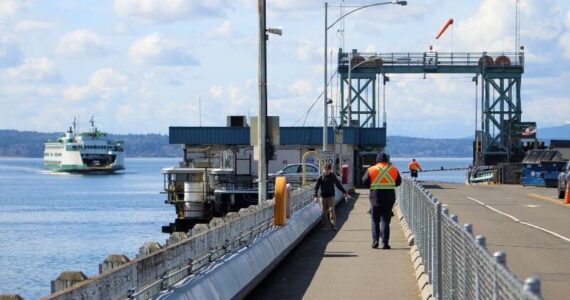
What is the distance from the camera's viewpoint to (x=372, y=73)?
8881 cm

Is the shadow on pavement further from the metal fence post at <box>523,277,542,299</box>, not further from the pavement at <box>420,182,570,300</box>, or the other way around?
the metal fence post at <box>523,277,542,299</box>

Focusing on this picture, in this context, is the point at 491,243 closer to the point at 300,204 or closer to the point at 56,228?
the point at 300,204

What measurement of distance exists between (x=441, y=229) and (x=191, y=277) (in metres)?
2.95

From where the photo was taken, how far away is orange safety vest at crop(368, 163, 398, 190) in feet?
70.0

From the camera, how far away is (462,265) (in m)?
10.4

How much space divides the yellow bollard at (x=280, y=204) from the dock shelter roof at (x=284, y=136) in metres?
51.4

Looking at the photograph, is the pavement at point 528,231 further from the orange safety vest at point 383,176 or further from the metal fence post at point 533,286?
the metal fence post at point 533,286

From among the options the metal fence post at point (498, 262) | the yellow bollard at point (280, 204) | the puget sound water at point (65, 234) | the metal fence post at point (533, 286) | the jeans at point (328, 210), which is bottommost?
the puget sound water at point (65, 234)

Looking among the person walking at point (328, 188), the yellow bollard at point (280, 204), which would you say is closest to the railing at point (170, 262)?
the yellow bollard at point (280, 204)

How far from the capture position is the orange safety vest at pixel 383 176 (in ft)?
70.0

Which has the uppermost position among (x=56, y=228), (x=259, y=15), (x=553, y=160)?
(x=259, y=15)

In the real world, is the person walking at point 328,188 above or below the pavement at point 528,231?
above

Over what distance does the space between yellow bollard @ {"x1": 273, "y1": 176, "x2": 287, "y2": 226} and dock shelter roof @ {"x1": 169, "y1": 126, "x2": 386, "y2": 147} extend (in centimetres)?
5139

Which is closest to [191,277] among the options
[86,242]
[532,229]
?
[532,229]
